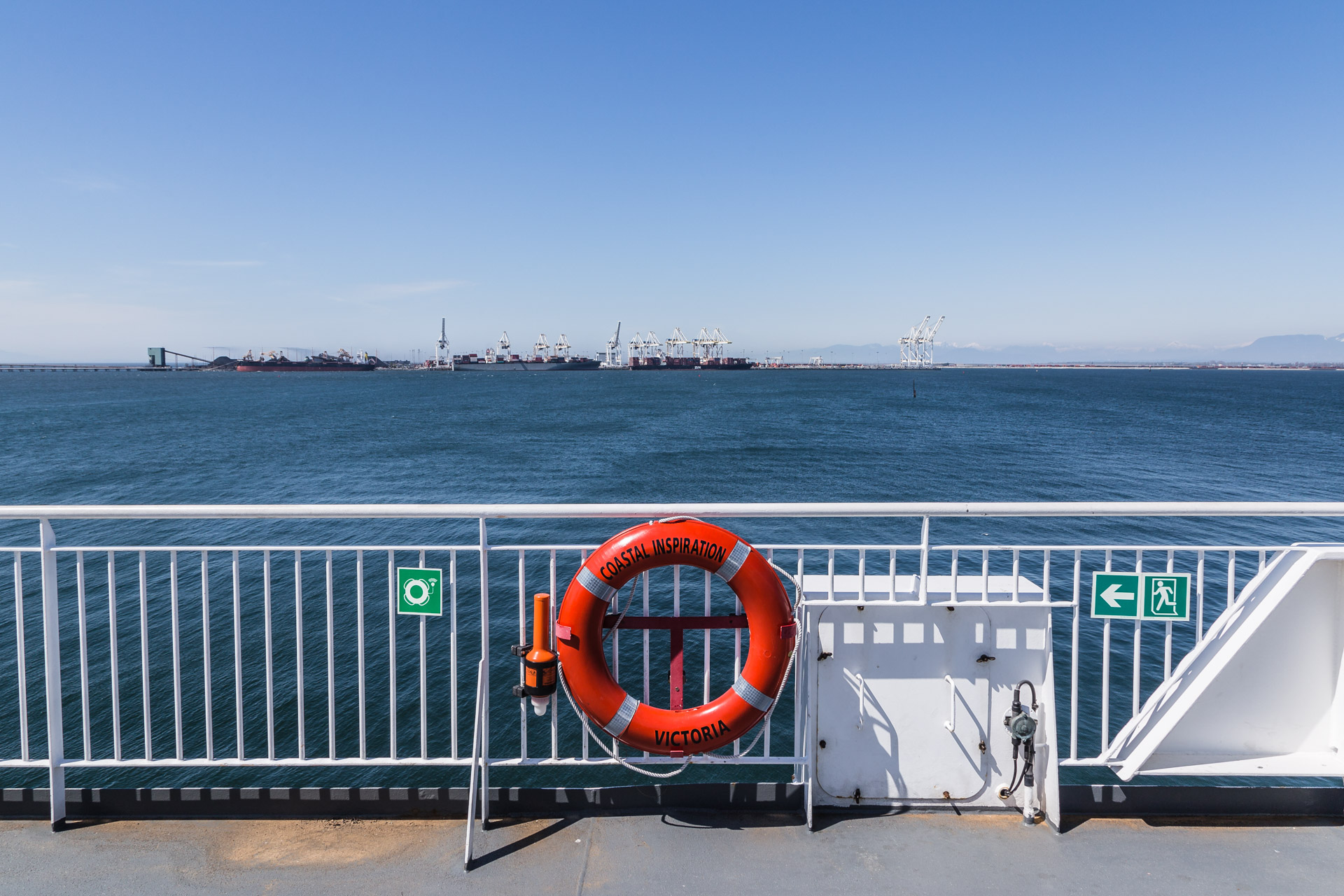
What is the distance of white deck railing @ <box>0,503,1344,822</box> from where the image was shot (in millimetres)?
2652

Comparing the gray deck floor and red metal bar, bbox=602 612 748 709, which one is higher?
red metal bar, bbox=602 612 748 709

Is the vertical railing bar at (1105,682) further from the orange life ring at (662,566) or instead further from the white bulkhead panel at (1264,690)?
the orange life ring at (662,566)

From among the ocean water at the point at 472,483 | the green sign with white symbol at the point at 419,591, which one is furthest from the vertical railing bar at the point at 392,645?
the ocean water at the point at 472,483

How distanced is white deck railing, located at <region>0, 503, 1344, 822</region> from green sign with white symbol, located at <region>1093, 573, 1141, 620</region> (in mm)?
85

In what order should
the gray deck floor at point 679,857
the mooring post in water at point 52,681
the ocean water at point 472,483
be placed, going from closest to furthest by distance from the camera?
the gray deck floor at point 679,857 → the mooring post in water at point 52,681 → the ocean water at point 472,483

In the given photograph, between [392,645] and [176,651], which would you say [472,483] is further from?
[392,645]

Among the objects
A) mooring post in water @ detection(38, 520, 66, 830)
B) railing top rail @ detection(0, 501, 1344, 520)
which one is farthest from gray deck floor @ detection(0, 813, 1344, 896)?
railing top rail @ detection(0, 501, 1344, 520)

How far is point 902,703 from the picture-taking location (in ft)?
9.17

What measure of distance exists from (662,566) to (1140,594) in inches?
71.7

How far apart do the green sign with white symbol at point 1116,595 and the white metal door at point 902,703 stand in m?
0.43

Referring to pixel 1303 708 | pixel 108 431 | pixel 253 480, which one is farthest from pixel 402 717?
pixel 108 431

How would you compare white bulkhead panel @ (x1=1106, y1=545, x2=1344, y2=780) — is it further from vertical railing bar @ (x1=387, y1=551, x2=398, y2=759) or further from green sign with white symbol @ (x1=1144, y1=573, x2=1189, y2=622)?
vertical railing bar @ (x1=387, y1=551, x2=398, y2=759)

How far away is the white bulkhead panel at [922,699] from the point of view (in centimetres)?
277

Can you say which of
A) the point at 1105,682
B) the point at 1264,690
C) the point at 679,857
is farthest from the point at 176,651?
the point at 1264,690
